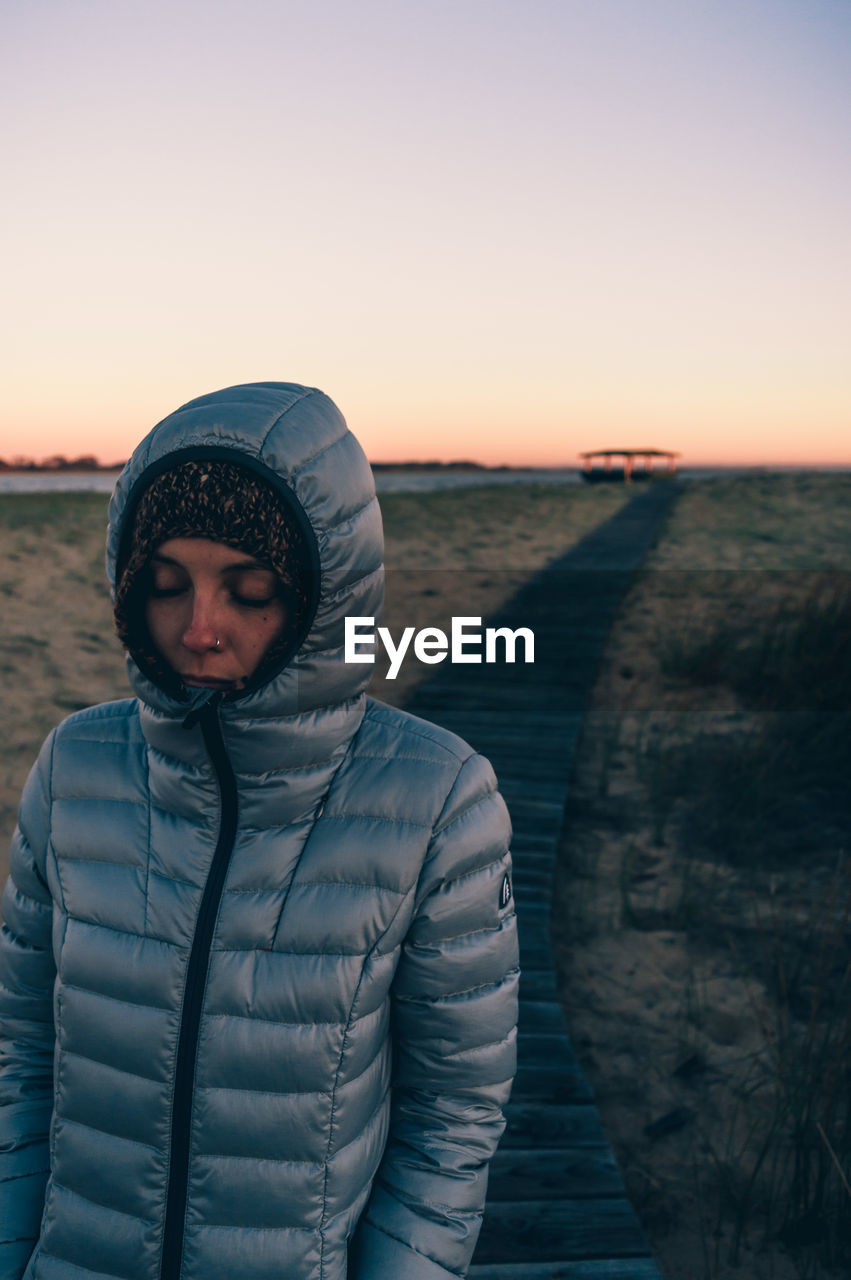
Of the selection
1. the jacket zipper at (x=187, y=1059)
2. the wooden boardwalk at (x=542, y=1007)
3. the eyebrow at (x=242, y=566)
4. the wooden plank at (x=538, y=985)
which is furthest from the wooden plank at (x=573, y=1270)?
the eyebrow at (x=242, y=566)

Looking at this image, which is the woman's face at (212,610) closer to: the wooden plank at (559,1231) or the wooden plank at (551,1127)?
the wooden plank at (559,1231)

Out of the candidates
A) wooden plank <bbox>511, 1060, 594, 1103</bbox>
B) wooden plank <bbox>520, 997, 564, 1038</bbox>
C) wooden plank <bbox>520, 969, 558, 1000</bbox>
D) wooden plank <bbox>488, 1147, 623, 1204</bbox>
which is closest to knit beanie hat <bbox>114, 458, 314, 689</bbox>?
wooden plank <bbox>488, 1147, 623, 1204</bbox>

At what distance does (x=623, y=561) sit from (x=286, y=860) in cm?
1272

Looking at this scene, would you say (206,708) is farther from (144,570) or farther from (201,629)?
(144,570)

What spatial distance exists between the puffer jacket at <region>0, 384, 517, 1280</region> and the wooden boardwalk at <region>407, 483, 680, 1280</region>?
1.36 metres

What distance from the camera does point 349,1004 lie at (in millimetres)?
1170

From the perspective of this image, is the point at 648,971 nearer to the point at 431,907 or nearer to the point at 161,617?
the point at 431,907

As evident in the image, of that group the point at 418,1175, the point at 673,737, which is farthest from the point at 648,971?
the point at 418,1175

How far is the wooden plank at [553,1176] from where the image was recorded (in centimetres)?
250

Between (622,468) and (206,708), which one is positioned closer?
(206,708)

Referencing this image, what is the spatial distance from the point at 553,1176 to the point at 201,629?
→ 7.52 ft

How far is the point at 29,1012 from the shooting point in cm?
135

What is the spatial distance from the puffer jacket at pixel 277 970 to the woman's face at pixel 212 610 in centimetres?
4

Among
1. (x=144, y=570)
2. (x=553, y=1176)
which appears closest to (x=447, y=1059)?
(x=144, y=570)
